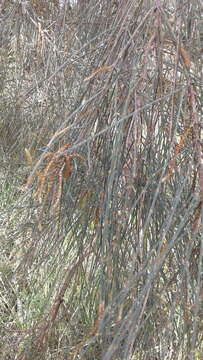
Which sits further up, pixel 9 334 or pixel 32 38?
pixel 32 38

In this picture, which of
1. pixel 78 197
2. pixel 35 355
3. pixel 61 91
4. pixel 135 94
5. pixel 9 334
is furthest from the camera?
pixel 9 334

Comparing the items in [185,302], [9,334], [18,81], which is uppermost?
[18,81]

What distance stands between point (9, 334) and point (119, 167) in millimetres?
1766

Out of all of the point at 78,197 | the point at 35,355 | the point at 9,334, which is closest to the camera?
the point at 78,197

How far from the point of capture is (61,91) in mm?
1945

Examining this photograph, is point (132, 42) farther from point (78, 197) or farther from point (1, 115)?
point (1, 115)

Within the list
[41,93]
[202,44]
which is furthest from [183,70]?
[41,93]

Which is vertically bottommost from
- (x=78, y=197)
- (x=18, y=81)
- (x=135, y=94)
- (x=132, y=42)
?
(x=78, y=197)

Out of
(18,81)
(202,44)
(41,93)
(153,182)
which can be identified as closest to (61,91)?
(41,93)

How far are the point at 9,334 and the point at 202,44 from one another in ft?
5.82

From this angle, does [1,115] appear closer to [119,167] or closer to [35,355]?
[35,355]

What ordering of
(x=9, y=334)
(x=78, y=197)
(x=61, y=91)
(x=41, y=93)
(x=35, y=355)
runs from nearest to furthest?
(x=78, y=197), (x=35, y=355), (x=61, y=91), (x=41, y=93), (x=9, y=334)

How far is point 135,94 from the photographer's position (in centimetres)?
94

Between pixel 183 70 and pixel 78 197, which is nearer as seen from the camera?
pixel 183 70
